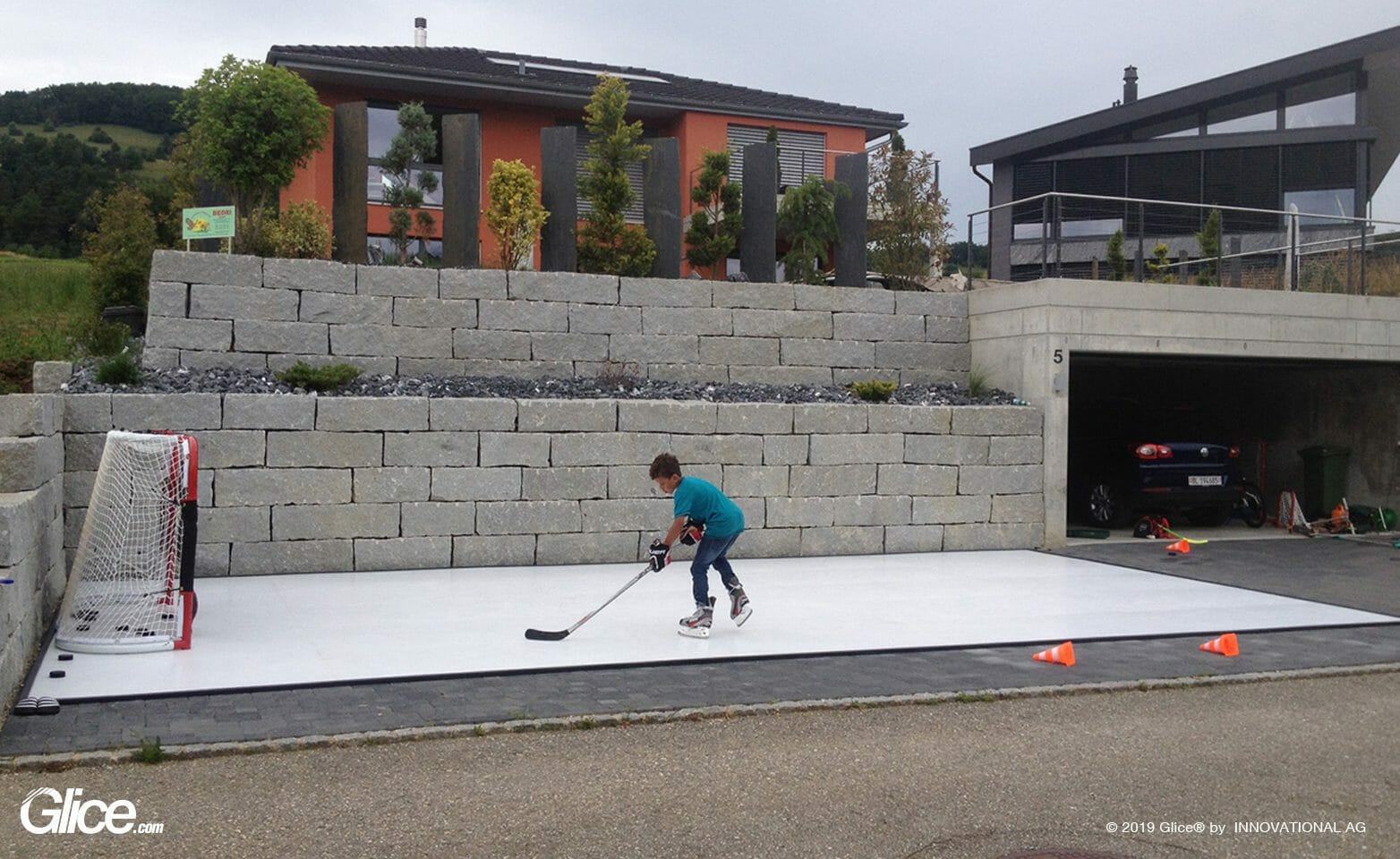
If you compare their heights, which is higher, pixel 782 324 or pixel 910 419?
pixel 782 324

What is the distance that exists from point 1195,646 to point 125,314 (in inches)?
439

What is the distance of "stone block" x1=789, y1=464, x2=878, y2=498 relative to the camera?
12.6 m

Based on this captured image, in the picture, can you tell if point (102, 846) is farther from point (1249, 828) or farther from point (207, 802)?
point (1249, 828)

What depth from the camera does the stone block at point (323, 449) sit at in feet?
34.7

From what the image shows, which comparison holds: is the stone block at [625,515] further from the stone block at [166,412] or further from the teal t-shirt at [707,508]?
the teal t-shirt at [707,508]

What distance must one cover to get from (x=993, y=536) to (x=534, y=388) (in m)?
5.50

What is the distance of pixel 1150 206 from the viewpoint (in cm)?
1495

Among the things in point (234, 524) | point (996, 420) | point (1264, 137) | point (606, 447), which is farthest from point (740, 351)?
point (1264, 137)

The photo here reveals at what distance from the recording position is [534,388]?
12484mm

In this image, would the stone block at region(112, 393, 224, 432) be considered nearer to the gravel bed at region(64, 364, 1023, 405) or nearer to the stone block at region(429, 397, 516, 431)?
the gravel bed at region(64, 364, 1023, 405)

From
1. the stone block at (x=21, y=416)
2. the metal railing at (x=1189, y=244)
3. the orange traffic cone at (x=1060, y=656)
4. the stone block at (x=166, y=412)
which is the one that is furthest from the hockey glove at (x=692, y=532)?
the metal railing at (x=1189, y=244)

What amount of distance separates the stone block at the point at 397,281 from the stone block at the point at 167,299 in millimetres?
1704

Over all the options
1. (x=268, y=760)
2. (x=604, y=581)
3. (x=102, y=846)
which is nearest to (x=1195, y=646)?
(x=604, y=581)

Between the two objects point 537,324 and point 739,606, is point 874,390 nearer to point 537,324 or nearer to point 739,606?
point 537,324
